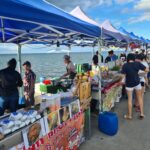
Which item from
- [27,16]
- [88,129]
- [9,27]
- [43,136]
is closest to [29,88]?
[9,27]

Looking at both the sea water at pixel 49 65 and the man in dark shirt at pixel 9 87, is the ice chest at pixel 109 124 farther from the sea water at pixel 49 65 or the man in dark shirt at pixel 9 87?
the sea water at pixel 49 65

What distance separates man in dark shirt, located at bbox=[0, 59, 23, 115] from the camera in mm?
4469

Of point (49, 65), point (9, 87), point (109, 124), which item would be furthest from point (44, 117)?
point (49, 65)

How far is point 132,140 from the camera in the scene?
14.2 feet

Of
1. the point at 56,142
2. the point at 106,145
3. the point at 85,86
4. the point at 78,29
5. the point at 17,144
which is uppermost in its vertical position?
the point at 78,29

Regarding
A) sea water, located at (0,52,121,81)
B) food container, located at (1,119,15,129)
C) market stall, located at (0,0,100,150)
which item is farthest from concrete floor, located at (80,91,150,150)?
sea water, located at (0,52,121,81)

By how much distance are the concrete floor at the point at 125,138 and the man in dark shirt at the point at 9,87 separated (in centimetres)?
170

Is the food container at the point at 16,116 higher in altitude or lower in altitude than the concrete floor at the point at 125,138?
higher

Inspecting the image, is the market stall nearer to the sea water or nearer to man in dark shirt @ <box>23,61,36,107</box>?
man in dark shirt @ <box>23,61,36,107</box>

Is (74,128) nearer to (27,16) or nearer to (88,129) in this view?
(88,129)

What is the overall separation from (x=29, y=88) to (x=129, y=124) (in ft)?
8.49

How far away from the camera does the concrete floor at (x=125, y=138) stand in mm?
4031

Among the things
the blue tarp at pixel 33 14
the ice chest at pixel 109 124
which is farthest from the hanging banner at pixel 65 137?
the blue tarp at pixel 33 14

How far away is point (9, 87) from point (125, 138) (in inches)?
99.0
